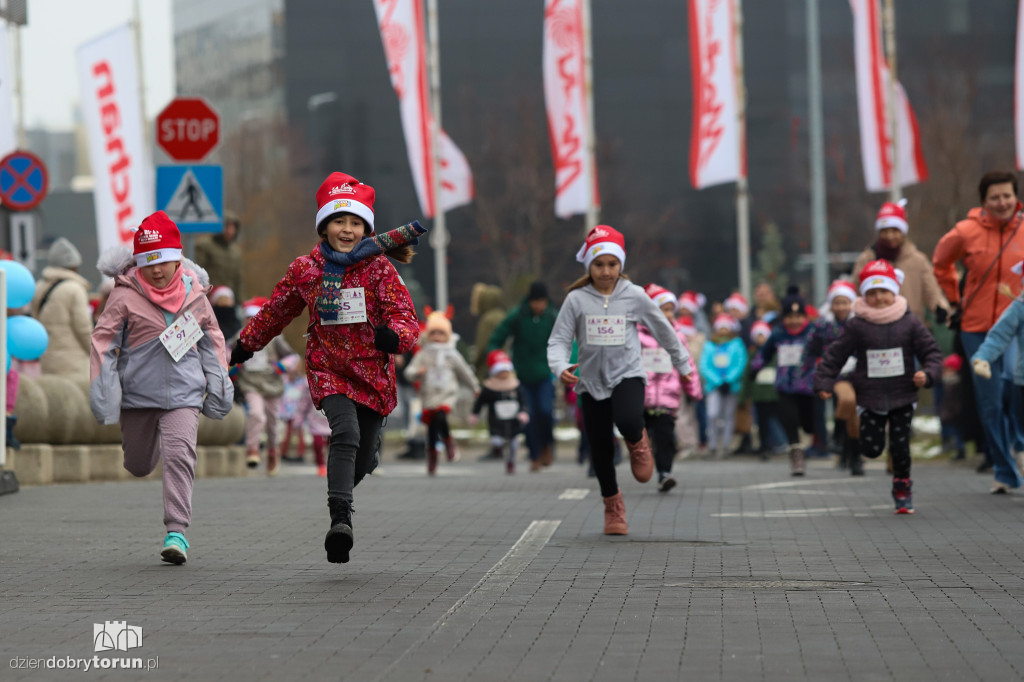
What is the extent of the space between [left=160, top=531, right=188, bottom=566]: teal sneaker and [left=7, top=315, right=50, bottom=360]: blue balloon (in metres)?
5.70

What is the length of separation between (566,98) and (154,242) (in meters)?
21.5

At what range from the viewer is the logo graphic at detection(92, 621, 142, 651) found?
6.63 metres

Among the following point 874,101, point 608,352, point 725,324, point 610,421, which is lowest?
point 610,421

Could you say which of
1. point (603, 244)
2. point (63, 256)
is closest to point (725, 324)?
point (63, 256)

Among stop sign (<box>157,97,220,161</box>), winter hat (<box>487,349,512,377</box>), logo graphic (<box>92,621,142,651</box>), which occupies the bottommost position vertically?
logo graphic (<box>92,621,142,651</box>)

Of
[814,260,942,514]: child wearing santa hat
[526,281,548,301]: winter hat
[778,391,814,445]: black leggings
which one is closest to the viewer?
[814,260,942,514]: child wearing santa hat

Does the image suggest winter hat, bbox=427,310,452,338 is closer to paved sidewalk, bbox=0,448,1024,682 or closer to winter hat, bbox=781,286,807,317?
winter hat, bbox=781,286,807,317

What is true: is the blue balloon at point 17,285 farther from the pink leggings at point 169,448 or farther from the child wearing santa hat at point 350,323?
the child wearing santa hat at point 350,323

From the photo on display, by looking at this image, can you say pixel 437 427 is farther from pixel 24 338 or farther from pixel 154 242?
pixel 154 242

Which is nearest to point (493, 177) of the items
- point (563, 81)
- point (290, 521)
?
point (563, 81)

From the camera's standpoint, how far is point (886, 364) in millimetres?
12617

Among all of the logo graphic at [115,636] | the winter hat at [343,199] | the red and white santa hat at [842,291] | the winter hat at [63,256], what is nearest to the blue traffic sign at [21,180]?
the winter hat at [63,256]

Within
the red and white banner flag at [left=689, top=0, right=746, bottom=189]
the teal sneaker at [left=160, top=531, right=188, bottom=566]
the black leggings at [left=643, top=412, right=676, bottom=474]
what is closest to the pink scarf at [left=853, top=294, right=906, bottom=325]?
the black leggings at [left=643, top=412, right=676, bottom=474]

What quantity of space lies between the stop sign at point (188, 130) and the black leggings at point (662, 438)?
5534 millimetres
